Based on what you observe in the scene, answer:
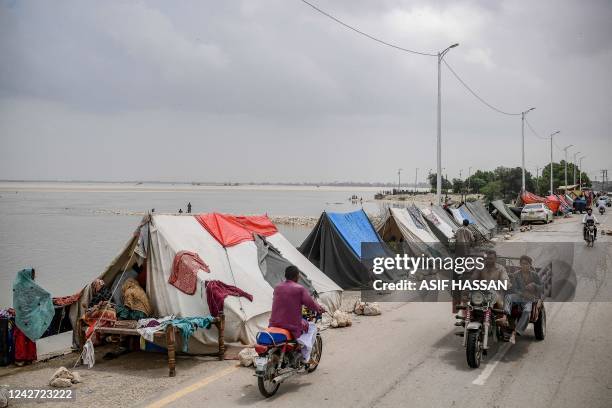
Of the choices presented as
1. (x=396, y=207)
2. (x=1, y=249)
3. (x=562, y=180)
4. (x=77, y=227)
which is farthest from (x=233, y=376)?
(x=562, y=180)

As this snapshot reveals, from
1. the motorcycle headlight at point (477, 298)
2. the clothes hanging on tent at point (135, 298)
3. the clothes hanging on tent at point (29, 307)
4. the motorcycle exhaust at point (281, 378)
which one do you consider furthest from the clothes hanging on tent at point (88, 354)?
the motorcycle headlight at point (477, 298)

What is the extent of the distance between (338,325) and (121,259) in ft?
13.0

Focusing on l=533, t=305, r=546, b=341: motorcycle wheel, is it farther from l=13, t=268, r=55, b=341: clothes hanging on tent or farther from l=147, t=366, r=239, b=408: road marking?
l=13, t=268, r=55, b=341: clothes hanging on tent

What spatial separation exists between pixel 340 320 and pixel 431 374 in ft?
9.99

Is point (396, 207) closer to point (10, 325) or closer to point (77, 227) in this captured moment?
point (10, 325)

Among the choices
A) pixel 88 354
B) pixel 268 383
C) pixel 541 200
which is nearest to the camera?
pixel 268 383

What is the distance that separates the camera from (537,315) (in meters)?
8.51

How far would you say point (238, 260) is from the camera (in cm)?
993

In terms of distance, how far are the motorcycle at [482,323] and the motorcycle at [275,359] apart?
2212mm

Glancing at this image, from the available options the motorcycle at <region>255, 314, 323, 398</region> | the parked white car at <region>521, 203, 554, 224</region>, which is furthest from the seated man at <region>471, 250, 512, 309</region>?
the parked white car at <region>521, 203, 554, 224</region>

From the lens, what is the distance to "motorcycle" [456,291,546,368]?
7.27 m

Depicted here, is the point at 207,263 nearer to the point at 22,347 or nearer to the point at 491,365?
the point at 22,347

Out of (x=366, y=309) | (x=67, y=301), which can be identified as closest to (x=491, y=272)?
(x=366, y=309)

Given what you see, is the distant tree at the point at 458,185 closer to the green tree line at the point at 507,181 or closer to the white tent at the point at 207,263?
the green tree line at the point at 507,181
